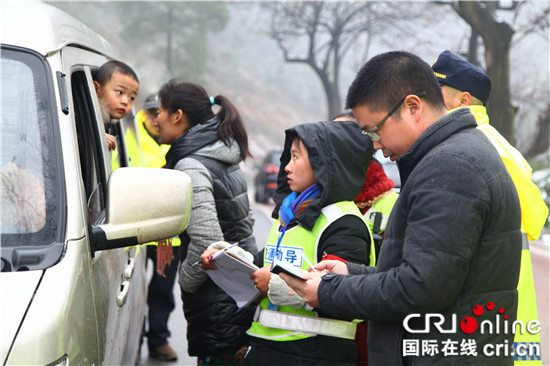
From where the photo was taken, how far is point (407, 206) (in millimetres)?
1944

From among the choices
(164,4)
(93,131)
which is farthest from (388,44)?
(93,131)

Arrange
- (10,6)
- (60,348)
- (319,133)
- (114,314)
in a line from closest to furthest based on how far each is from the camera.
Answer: (60,348), (10,6), (114,314), (319,133)

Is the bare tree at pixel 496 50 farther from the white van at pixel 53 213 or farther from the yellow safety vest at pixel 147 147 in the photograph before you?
the white van at pixel 53 213

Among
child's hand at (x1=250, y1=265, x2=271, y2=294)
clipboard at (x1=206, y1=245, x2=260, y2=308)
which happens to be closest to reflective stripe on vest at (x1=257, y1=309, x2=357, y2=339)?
child's hand at (x1=250, y1=265, x2=271, y2=294)

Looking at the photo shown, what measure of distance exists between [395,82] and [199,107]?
203cm

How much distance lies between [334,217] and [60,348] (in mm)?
1284

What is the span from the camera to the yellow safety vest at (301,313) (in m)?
2.62

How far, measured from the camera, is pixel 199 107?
12.8 feet

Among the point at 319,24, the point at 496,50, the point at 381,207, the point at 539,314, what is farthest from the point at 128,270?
the point at 319,24

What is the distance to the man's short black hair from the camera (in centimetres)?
205

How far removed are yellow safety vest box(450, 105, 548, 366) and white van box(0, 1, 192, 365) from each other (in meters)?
1.37

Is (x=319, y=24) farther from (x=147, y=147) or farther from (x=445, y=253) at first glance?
(x=445, y=253)

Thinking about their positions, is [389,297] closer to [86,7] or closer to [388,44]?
[388,44]

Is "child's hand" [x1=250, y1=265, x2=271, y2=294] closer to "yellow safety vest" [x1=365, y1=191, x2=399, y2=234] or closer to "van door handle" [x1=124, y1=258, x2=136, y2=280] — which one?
"van door handle" [x1=124, y1=258, x2=136, y2=280]
